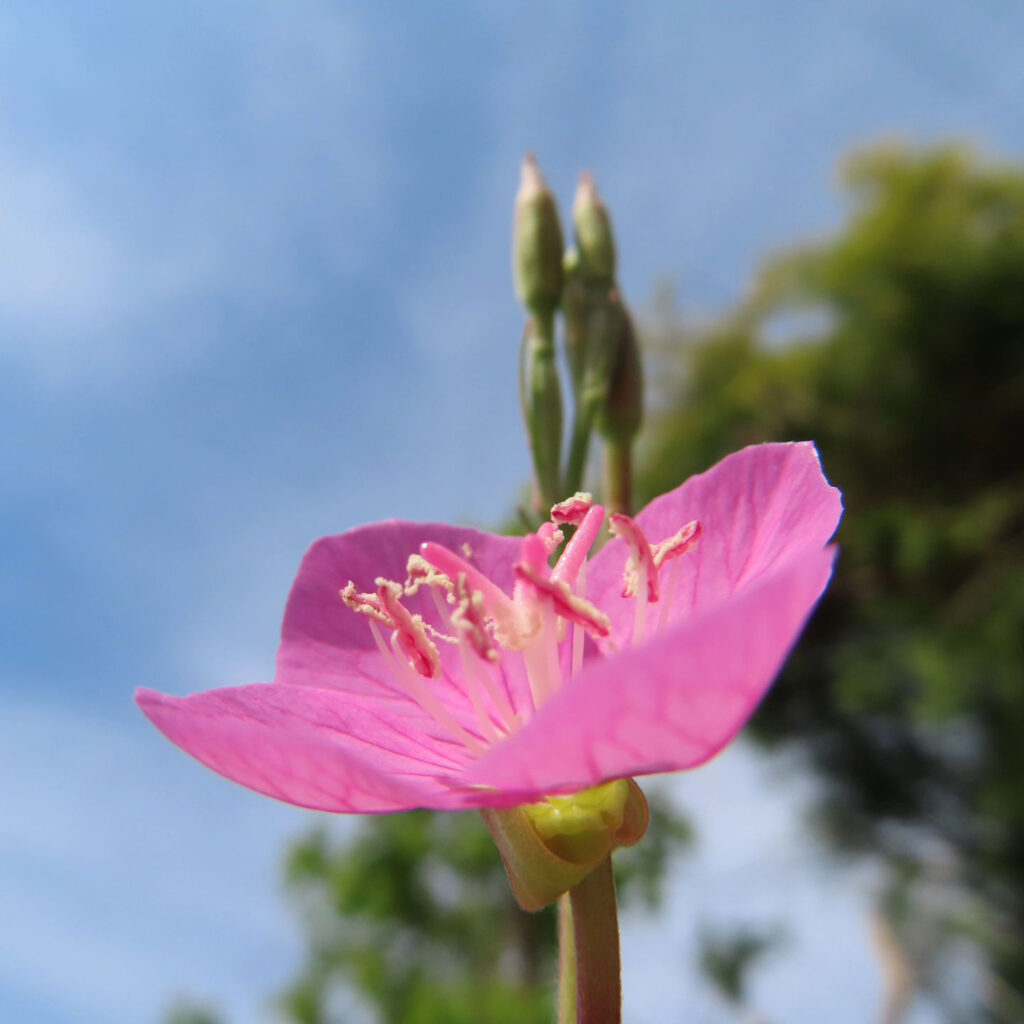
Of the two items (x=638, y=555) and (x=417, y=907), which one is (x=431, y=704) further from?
(x=417, y=907)

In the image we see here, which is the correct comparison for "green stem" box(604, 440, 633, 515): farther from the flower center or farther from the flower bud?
the flower bud

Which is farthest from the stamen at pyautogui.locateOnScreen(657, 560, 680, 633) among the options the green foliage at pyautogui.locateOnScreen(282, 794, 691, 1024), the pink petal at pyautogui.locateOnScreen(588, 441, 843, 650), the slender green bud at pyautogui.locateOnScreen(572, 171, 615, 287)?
the green foliage at pyautogui.locateOnScreen(282, 794, 691, 1024)

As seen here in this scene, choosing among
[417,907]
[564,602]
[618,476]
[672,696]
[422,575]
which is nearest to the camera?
[672,696]

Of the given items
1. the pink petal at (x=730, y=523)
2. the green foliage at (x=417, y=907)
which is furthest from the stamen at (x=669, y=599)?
the green foliage at (x=417, y=907)

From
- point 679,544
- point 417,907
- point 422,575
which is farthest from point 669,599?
point 417,907

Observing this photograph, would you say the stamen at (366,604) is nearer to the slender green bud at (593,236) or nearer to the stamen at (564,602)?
the stamen at (564,602)

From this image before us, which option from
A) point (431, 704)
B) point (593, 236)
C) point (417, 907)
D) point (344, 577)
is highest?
point (417, 907)
